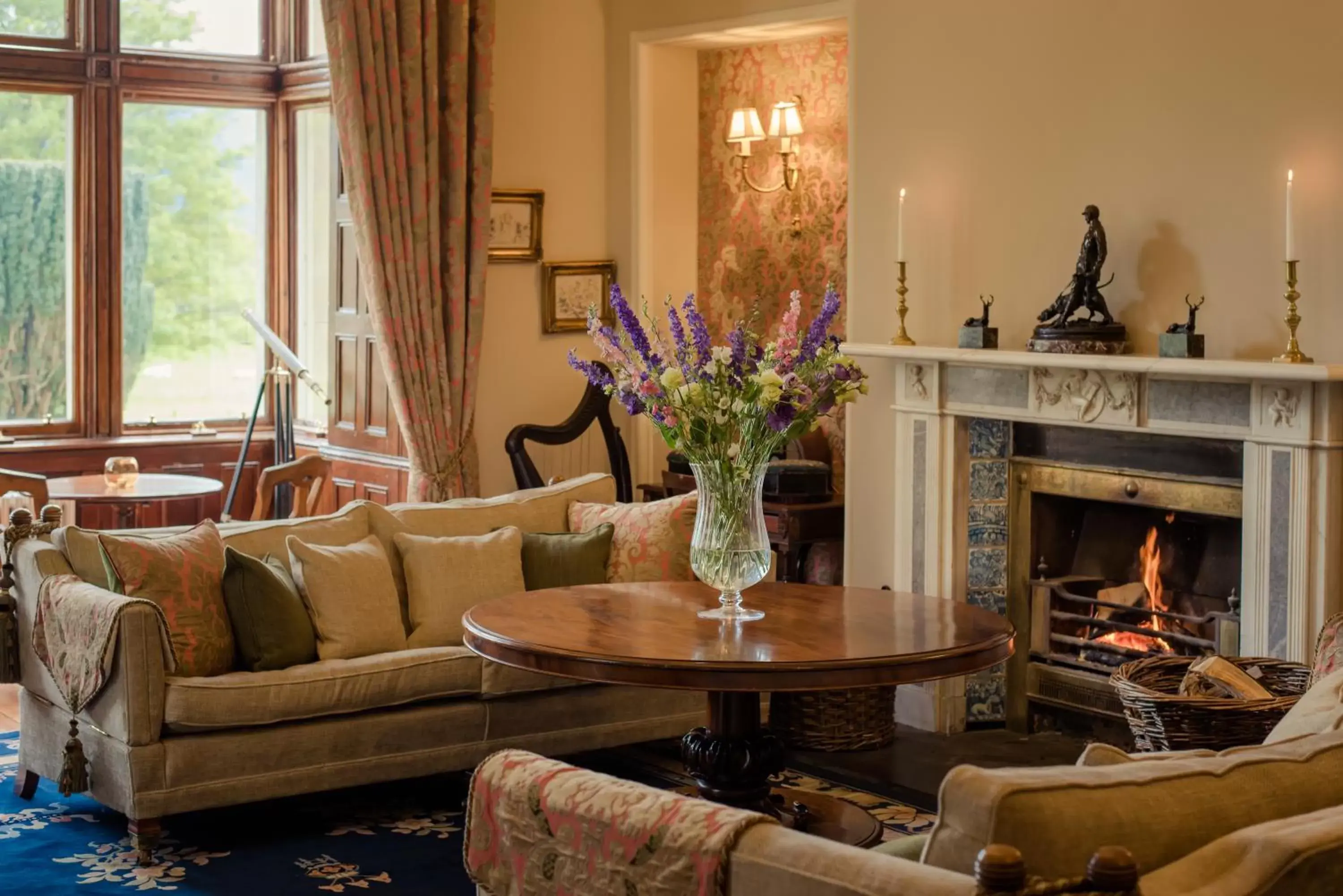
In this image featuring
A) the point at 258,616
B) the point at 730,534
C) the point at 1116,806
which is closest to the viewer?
the point at 1116,806

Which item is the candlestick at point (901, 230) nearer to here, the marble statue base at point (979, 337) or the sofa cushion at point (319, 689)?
the marble statue base at point (979, 337)

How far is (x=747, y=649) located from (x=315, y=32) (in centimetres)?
523

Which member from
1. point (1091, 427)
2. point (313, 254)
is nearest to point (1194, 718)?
point (1091, 427)

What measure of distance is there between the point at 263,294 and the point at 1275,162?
5157mm

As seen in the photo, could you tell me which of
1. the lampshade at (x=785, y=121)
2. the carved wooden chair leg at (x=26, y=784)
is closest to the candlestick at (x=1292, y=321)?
the lampshade at (x=785, y=121)

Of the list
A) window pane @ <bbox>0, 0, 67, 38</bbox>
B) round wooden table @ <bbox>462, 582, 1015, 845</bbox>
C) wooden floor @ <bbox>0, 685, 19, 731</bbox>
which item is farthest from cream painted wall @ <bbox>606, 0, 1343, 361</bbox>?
window pane @ <bbox>0, 0, 67, 38</bbox>

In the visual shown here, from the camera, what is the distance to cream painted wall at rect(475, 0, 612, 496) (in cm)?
713

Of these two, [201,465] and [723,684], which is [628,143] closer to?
[201,465]

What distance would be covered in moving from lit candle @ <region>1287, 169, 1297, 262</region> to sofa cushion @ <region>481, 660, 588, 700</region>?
7.65 feet

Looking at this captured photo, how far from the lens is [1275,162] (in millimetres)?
4844

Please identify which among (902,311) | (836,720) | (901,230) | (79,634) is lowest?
(836,720)

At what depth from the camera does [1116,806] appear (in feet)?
6.65

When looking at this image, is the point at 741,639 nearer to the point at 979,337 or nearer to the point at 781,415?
the point at 781,415

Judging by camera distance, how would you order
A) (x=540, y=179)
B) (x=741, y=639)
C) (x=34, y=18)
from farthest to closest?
(x=34, y=18) < (x=540, y=179) < (x=741, y=639)
